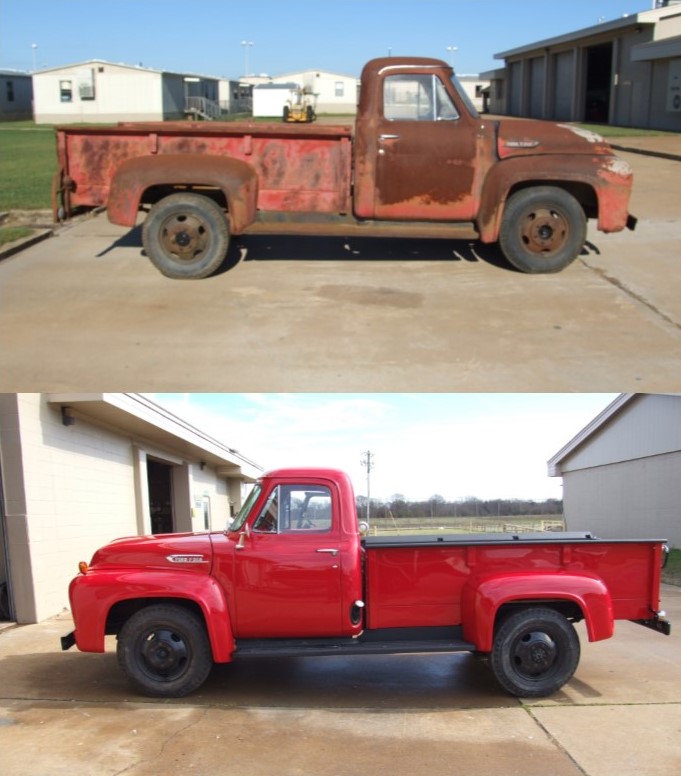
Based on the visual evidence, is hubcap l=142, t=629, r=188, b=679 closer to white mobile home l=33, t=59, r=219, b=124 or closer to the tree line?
the tree line

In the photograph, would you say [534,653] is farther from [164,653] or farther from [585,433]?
[585,433]

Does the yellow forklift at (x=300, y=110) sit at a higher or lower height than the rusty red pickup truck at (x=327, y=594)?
higher

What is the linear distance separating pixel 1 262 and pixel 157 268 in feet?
8.93

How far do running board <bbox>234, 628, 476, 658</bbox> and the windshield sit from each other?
0.87m

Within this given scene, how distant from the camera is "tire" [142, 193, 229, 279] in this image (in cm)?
938

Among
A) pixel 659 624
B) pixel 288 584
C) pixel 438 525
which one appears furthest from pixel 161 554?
pixel 659 624

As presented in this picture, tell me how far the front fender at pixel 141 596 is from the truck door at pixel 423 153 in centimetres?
514

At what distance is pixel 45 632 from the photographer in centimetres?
884

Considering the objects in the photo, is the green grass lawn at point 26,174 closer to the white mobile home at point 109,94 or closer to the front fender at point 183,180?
the front fender at point 183,180

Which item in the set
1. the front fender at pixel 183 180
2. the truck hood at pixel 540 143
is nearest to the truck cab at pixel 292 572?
the front fender at pixel 183 180

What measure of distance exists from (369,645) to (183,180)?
214 inches

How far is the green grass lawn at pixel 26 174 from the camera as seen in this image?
16031 mm

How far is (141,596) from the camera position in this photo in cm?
618

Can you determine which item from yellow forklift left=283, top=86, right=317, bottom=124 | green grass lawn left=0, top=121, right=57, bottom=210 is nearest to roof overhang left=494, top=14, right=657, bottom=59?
yellow forklift left=283, top=86, right=317, bottom=124
